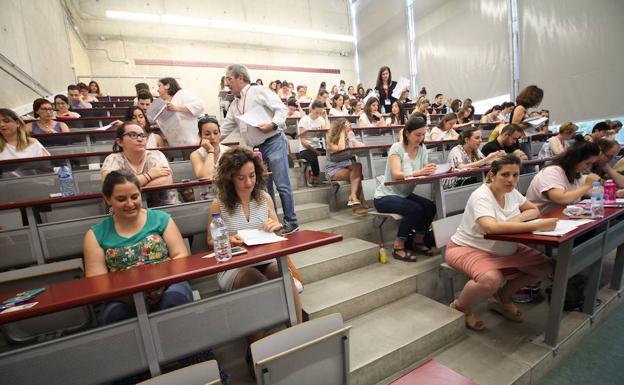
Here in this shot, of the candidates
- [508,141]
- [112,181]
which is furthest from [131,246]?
[508,141]

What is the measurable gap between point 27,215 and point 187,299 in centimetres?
105

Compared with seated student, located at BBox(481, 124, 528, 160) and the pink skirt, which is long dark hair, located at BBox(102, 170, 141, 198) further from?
seated student, located at BBox(481, 124, 528, 160)

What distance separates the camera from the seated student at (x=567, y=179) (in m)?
2.08

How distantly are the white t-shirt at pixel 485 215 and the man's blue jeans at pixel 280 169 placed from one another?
129cm

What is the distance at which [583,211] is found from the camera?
5.77 feet

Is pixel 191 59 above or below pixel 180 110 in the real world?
Result: above

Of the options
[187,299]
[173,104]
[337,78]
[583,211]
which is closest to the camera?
[187,299]

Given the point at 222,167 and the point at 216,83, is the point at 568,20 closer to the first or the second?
the point at 222,167

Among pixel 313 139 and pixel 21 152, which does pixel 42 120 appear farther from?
pixel 313 139

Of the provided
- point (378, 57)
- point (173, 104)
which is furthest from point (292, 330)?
point (378, 57)

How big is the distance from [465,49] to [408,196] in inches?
272

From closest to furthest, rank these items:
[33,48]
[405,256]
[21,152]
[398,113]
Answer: [405,256]
[21,152]
[33,48]
[398,113]

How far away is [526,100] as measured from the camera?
3254 millimetres

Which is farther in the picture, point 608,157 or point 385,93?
point 385,93
